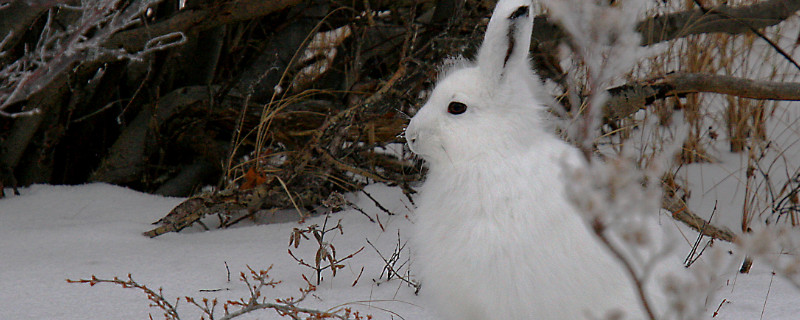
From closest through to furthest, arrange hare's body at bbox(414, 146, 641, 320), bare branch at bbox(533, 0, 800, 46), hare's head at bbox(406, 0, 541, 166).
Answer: hare's body at bbox(414, 146, 641, 320) < hare's head at bbox(406, 0, 541, 166) < bare branch at bbox(533, 0, 800, 46)

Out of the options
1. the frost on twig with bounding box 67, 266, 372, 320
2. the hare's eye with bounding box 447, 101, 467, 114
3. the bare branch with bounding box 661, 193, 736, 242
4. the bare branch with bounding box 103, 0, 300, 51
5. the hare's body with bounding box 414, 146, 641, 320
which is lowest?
the bare branch with bounding box 661, 193, 736, 242

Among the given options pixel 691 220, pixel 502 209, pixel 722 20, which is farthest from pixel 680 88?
pixel 502 209

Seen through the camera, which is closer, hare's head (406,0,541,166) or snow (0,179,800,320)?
hare's head (406,0,541,166)

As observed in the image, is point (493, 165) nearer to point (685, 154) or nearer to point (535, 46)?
point (535, 46)

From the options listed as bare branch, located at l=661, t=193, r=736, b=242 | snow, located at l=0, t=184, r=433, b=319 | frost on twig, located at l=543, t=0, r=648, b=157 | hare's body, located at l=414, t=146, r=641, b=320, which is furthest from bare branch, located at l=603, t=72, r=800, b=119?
frost on twig, located at l=543, t=0, r=648, b=157

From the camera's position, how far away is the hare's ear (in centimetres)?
166

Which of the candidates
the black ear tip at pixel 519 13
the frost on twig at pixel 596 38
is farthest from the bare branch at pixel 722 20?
the frost on twig at pixel 596 38

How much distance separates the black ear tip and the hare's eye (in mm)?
255

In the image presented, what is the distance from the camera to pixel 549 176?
1.72 metres

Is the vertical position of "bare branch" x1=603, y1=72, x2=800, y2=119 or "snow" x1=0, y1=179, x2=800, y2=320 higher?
"bare branch" x1=603, y1=72, x2=800, y2=119

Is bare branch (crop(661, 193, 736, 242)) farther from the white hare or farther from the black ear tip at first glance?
the black ear tip

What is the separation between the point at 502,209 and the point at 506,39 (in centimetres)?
39

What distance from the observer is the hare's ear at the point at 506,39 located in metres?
1.66

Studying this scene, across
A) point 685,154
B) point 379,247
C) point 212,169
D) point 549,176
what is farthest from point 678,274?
point 212,169
